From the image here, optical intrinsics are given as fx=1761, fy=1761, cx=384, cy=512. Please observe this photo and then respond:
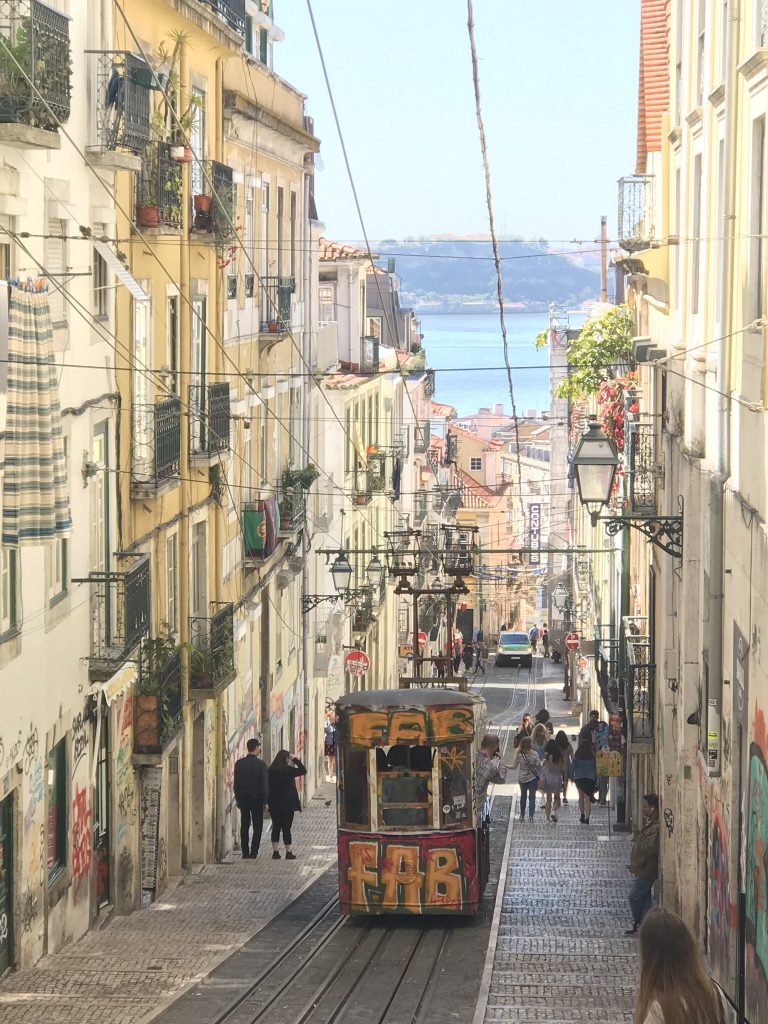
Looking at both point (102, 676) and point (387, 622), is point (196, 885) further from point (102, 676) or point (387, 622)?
point (387, 622)

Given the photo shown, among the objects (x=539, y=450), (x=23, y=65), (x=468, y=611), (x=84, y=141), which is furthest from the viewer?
(x=539, y=450)

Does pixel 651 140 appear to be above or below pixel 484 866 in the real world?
above

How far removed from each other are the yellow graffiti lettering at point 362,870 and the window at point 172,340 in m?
6.72

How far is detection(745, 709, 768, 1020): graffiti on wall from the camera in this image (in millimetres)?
11039

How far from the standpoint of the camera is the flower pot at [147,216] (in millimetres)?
19844

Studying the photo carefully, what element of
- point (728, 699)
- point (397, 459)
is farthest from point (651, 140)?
point (397, 459)

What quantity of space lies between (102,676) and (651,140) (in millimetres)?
11500

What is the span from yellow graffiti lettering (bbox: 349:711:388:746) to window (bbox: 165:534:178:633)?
14.4 feet

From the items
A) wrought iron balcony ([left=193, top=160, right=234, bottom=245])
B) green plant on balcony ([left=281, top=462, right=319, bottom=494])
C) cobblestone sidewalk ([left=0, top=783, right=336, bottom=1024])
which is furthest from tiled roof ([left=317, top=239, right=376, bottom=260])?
cobblestone sidewalk ([left=0, top=783, right=336, bottom=1024])

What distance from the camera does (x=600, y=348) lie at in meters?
31.6

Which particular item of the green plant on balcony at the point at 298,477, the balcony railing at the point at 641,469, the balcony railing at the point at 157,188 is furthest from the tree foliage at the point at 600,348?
the balcony railing at the point at 157,188

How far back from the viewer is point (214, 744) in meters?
25.3

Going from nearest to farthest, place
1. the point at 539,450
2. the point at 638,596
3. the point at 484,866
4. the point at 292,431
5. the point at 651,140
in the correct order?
the point at 484,866
the point at 651,140
the point at 638,596
the point at 292,431
the point at 539,450

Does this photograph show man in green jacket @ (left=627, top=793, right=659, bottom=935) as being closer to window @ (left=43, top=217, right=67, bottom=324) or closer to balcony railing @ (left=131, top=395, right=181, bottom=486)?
balcony railing @ (left=131, top=395, right=181, bottom=486)
